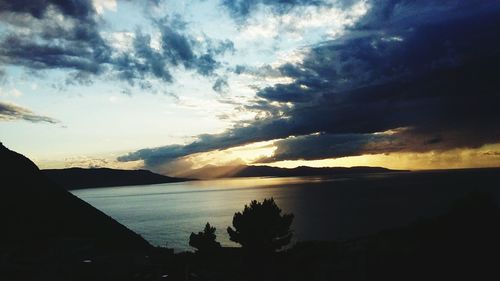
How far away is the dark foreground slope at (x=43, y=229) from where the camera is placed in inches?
1786

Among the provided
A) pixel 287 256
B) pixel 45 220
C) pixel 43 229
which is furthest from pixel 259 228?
pixel 45 220

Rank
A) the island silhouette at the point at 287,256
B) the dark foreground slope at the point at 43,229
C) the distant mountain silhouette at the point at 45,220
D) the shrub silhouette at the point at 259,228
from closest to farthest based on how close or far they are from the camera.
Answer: the island silhouette at the point at 287,256
the dark foreground slope at the point at 43,229
the shrub silhouette at the point at 259,228
the distant mountain silhouette at the point at 45,220

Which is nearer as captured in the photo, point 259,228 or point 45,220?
point 259,228

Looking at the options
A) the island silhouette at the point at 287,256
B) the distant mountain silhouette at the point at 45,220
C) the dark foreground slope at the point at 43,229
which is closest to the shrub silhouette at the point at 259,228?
the island silhouette at the point at 287,256

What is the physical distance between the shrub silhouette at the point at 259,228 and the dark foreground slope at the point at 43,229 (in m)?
18.4

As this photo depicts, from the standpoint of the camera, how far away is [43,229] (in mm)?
73438

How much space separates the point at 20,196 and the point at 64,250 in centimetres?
3819

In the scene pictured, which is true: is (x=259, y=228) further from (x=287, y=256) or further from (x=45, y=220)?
(x=45, y=220)

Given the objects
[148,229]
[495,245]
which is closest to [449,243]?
[495,245]

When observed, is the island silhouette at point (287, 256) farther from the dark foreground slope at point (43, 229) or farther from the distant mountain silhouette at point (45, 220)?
the distant mountain silhouette at point (45, 220)

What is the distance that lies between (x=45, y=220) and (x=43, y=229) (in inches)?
171

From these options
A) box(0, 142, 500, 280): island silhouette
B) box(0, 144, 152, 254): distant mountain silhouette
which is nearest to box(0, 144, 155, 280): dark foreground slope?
box(0, 144, 152, 254): distant mountain silhouette

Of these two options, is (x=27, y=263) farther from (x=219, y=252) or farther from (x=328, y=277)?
(x=328, y=277)

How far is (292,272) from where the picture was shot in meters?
46.3
